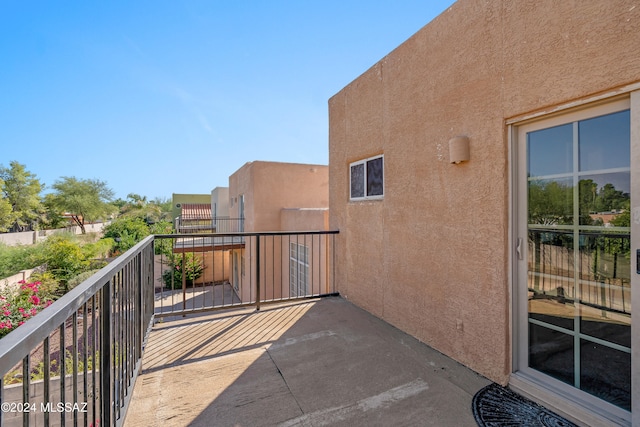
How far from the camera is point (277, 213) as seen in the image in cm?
1003

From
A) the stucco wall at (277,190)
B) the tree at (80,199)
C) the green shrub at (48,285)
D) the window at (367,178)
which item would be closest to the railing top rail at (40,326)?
the window at (367,178)

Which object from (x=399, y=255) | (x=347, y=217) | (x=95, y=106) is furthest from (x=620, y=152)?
(x=95, y=106)

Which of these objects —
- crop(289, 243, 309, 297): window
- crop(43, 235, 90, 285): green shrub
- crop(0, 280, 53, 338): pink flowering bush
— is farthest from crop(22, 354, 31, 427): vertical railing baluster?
crop(43, 235, 90, 285): green shrub

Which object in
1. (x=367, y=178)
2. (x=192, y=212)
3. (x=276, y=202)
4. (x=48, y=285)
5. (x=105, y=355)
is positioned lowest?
(x=48, y=285)

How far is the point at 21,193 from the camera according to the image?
25.4 meters

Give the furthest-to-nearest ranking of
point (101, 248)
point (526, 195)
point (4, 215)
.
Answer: point (4, 215)
point (101, 248)
point (526, 195)

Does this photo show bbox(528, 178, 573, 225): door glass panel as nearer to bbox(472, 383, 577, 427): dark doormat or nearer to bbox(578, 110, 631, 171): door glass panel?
bbox(578, 110, 631, 171): door glass panel

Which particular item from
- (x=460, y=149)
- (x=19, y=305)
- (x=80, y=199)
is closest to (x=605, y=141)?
(x=460, y=149)

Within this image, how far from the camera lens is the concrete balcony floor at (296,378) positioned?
6.34 feet

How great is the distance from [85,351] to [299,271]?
600cm

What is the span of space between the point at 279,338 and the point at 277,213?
7.14 m

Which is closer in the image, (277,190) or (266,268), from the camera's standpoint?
(266,268)

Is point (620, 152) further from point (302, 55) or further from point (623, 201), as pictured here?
point (302, 55)

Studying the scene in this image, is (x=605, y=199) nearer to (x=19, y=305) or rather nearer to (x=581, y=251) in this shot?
(x=581, y=251)
